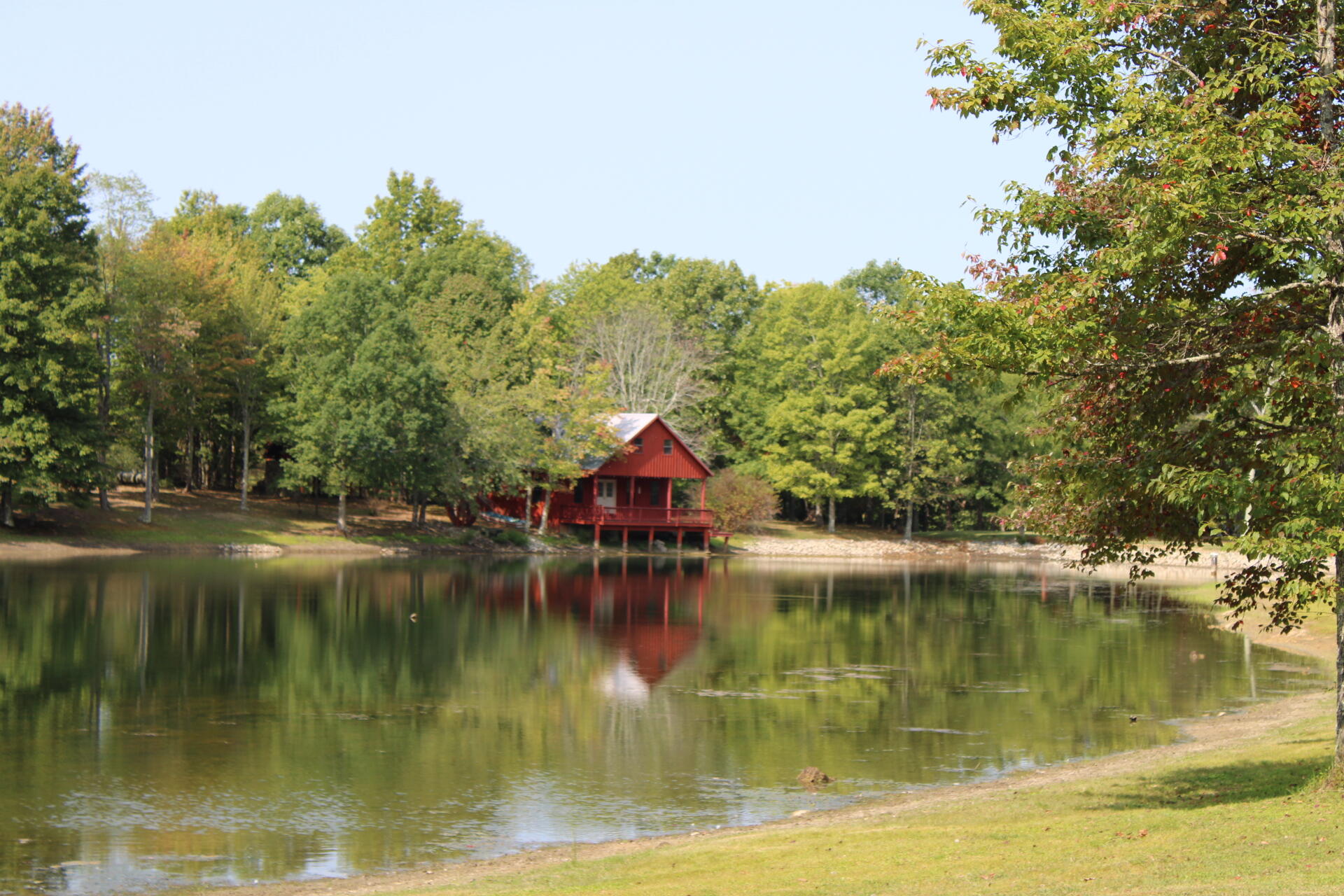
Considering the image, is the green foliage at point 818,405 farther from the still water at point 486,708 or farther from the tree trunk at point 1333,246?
the tree trunk at point 1333,246

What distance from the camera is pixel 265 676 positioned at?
24688 millimetres

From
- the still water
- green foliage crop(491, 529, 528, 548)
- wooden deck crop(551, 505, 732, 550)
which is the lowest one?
the still water

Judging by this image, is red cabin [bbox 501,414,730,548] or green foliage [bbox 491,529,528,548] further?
red cabin [bbox 501,414,730,548]

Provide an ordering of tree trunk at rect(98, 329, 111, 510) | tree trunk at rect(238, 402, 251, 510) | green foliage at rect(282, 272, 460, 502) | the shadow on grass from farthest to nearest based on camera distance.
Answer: tree trunk at rect(238, 402, 251, 510) < green foliage at rect(282, 272, 460, 502) < tree trunk at rect(98, 329, 111, 510) < the shadow on grass

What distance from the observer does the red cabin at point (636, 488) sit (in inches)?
2781

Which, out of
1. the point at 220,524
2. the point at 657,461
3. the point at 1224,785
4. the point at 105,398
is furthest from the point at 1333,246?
the point at 657,461

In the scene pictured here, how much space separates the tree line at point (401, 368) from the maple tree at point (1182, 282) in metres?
22.5

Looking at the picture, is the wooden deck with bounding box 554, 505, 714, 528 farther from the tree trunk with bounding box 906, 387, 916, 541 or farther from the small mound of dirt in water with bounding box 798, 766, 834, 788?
the small mound of dirt in water with bounding box 798, 766, 834, 788

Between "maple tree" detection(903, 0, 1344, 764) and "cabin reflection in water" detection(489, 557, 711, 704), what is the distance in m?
12.1

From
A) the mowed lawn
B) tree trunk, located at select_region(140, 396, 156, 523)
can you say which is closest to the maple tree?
the mowed lawn

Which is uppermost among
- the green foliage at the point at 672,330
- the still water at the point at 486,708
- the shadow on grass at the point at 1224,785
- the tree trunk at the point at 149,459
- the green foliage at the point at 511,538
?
the green foliage at the point at 672,330

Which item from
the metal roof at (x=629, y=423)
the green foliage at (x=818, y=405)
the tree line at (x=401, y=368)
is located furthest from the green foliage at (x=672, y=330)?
the metal roof at (x=629, y=423)

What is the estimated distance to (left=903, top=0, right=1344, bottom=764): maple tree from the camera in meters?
11.6

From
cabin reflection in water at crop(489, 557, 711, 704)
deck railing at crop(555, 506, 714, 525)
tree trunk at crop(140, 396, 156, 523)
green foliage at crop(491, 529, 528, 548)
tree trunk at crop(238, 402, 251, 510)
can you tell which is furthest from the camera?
deck railing at crop(555, 506, 714, 525)
